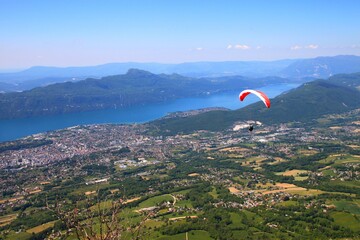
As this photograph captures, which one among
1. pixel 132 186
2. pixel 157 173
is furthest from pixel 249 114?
pixel 132 186

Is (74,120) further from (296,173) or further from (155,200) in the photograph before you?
(296,173)

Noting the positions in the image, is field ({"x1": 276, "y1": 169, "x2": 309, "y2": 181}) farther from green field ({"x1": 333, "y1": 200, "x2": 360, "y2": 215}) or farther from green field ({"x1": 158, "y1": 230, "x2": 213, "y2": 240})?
green field ({"x1": 158, "y1": 230, "x2": 213, "y2": 240})

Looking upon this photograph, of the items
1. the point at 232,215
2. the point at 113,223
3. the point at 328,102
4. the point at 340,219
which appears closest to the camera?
the point at 113,223

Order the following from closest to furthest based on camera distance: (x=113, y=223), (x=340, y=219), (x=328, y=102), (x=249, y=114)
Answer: (x=113, y=223)
(x=340, y=219)
(x=249, y=114)
(x=328, y=102)

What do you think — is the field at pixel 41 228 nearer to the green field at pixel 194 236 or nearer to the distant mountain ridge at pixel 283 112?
the green field at pixel 194 236

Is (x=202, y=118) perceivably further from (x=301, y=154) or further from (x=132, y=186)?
(x=132, y=186)

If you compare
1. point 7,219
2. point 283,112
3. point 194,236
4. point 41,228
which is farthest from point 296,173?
point 283,112

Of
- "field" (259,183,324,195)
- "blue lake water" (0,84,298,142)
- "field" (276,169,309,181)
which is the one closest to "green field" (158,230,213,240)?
"field" (259,183,324,195)

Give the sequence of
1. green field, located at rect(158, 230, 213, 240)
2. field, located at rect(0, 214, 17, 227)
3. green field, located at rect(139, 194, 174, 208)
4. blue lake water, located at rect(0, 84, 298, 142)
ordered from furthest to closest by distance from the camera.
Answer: blue lake water, located at rect(0, 84, 298, 142)
green field, located at rect(139, 194, 174, 208)
field, located at rect(0, 214, 17, 227)
green field, located at rect(158, 230, 213, 240)
